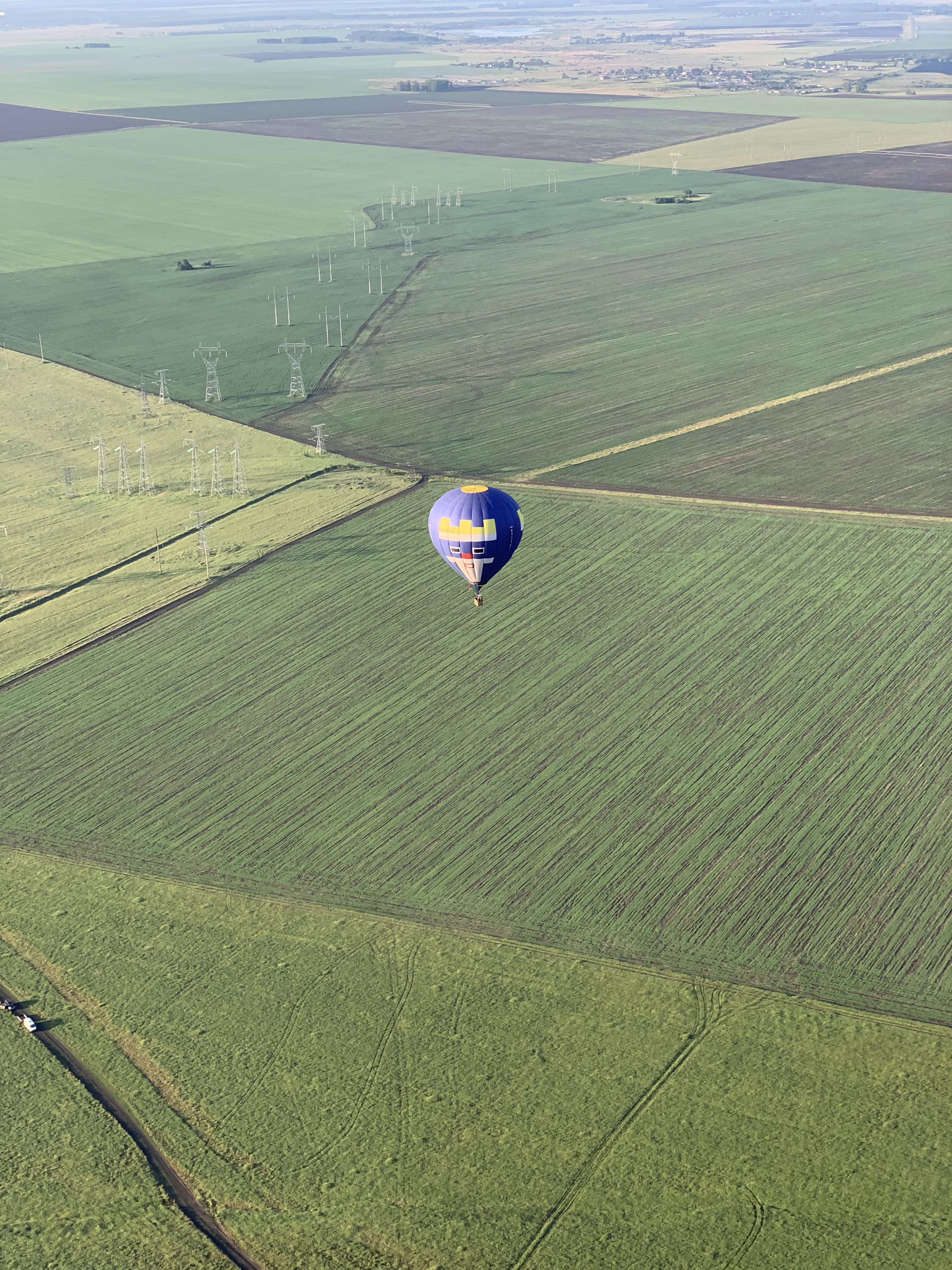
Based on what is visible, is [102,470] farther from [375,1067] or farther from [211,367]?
[375,1067]

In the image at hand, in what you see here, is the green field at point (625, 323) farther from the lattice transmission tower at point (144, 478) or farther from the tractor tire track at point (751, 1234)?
the tractor tire track at point (751, 1234)

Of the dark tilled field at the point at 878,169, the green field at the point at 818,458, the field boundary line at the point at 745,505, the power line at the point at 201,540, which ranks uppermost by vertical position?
the dark tilled field at the point at 878,169

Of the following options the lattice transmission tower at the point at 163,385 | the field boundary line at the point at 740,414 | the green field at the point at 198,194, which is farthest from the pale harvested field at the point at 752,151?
the lattice transmission tower at the point at 163,385

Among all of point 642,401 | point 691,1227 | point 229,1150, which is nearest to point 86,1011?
point 229,1150

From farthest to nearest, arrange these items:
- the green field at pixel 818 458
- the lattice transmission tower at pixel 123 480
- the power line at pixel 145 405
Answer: the power line at pixel 145 405, the lattice transmission tower at pixel 123 480, the green field at pixel 818 458

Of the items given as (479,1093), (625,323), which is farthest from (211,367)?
(479,1093)

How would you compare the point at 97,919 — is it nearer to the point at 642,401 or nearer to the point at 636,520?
the point at 636,520
